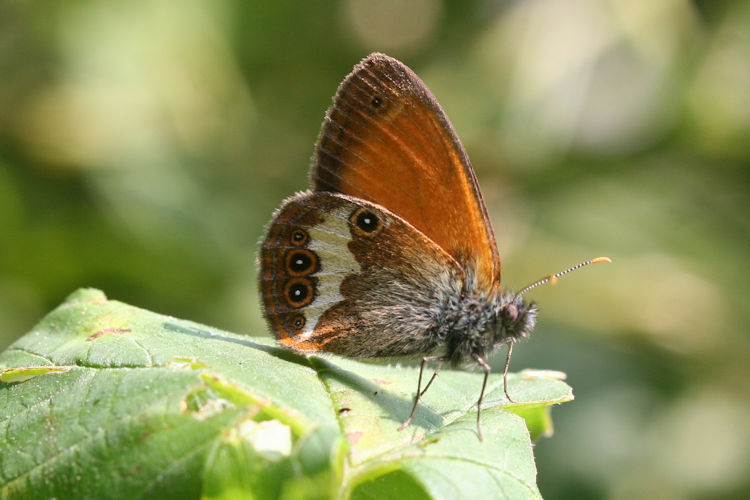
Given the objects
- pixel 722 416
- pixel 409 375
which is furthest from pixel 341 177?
pixel 722 416

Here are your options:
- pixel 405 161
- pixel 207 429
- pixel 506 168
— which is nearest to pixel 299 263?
pixel 405 161

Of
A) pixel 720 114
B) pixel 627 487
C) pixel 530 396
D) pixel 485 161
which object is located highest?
pixel 720 114

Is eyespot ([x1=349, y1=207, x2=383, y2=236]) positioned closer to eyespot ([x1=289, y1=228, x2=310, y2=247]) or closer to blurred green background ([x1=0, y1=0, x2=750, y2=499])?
eyespot ([x1=289, y1=228, x2=310, y2=247])

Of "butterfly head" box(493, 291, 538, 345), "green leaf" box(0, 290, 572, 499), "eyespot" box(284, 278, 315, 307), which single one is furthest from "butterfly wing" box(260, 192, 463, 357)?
"green leaf" box(0, 290, 572, 499)

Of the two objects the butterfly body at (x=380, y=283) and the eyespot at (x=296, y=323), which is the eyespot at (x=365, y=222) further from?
the eyespot at (x=296, y=323)

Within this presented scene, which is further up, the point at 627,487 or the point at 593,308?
the point at 593,308

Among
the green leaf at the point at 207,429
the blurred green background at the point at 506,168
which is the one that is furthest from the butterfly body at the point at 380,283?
the blurred green background at the point at 506,168

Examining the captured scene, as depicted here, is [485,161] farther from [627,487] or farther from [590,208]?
[627,487]
